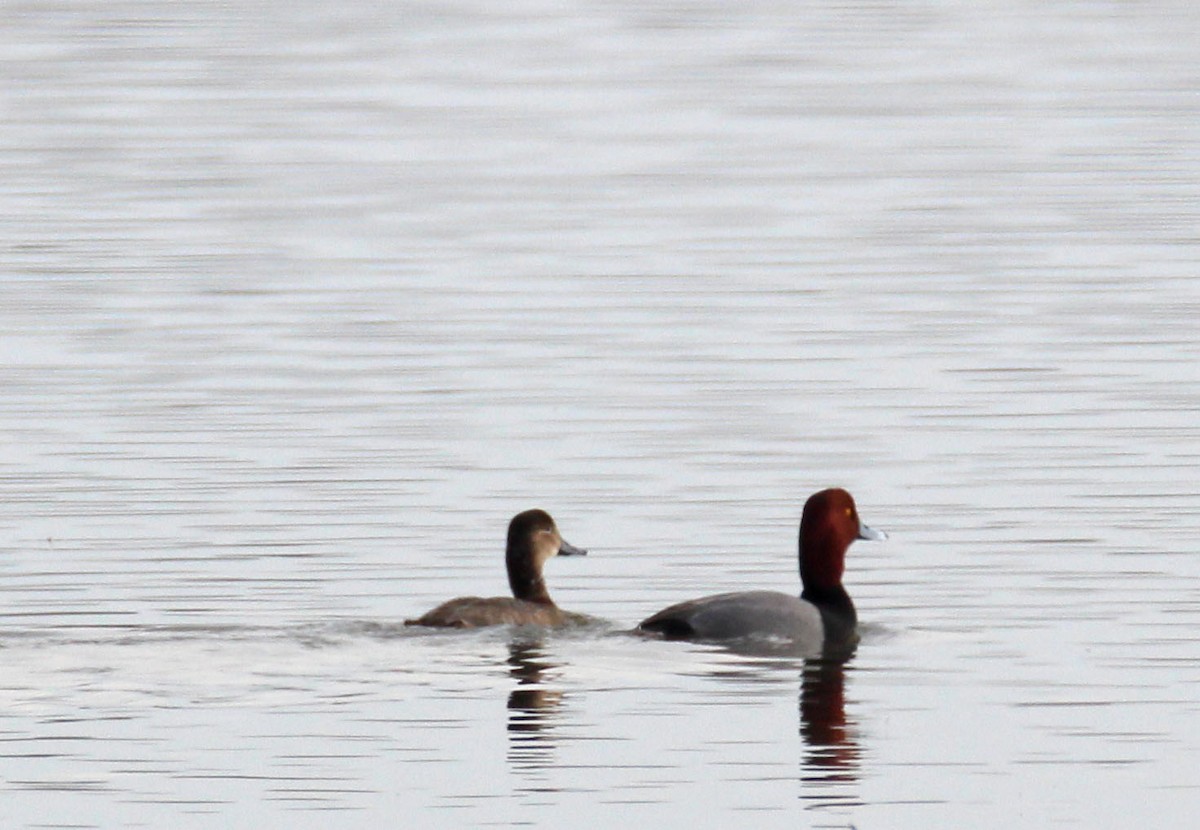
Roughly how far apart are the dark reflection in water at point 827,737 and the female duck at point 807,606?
41 cm

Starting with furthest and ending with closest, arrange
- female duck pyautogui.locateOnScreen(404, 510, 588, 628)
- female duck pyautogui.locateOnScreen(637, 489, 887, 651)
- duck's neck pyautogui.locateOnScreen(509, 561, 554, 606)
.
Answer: duck's neck pyautogui.locateOnScreen(509, 561, 554, 606) < female duck pyautogui.locateOnScreen(404, 510, 588, 628) < female duck pyautogui.locateOnScreen(637, 489, 887, 651)

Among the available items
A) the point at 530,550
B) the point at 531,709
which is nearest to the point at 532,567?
the point at 530,550

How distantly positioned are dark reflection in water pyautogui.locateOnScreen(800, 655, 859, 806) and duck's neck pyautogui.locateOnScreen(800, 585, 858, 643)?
0.52 m

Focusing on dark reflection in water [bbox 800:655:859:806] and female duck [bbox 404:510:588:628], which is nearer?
dark reflection in water [bbox 800:655:859:806]

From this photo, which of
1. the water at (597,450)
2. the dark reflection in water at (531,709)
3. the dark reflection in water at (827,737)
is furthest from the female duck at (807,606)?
the dark reflection in water at (531,709)

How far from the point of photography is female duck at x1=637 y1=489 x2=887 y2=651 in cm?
1366

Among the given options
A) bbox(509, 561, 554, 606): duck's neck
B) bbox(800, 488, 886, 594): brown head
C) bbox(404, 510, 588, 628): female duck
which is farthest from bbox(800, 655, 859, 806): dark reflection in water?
bbox(509, 561, 554, 606): duck's neck

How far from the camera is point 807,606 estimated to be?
1417 cm

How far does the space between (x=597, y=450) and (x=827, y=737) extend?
6.63 m

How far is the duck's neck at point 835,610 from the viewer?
1406cm

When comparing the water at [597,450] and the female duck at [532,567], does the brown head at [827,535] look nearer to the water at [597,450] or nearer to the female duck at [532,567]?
the water at [597,450]

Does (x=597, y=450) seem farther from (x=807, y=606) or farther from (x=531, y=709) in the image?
(x=531, y=709)

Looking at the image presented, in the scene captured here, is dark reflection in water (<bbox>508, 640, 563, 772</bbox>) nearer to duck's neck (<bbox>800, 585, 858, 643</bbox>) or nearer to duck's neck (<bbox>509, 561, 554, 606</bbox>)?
duck's neck (<bbox>509, 561, 554, 606</bbox>)

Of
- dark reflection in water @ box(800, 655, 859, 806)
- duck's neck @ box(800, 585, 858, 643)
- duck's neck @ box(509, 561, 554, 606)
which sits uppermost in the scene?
duck's neck @ box(509, 561, 554, 606)
